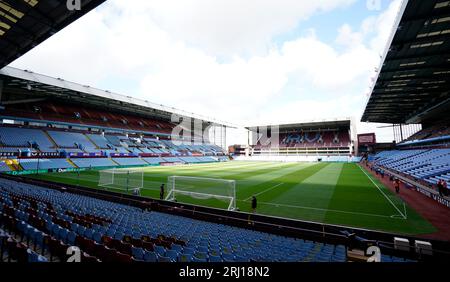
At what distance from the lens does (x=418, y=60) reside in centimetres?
1941

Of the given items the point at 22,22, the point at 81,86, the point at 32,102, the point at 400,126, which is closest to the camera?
the point at 22,22

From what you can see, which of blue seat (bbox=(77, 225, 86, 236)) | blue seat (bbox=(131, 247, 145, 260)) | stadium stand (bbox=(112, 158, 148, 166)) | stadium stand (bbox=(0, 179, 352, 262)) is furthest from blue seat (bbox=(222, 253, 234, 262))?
stadium stand (bbox=(112, 158, 148, 166))

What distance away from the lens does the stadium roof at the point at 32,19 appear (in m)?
11.4

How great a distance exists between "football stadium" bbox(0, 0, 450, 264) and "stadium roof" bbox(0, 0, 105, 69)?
0.08 metres

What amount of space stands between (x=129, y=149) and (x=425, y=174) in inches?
2001

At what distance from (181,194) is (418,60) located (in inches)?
978

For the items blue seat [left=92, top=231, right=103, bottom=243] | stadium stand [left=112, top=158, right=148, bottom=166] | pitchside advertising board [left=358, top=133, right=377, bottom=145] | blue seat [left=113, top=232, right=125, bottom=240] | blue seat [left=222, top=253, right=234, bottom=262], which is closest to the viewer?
blue seat [left=222, top=253, right=234, bottom=262]

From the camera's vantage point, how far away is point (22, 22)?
42.3 feet

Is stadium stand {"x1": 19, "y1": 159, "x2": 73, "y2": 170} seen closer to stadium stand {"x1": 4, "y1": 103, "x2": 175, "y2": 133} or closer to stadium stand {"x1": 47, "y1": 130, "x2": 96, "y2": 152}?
stadium stand {"x1": 47, "y1": 130, "x2": 96, "y2": 152}

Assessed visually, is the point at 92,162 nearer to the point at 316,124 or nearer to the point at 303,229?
the point at 303,229

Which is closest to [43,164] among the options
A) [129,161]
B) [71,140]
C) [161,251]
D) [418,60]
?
[71,140]

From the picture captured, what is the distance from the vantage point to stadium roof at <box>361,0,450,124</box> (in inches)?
522
